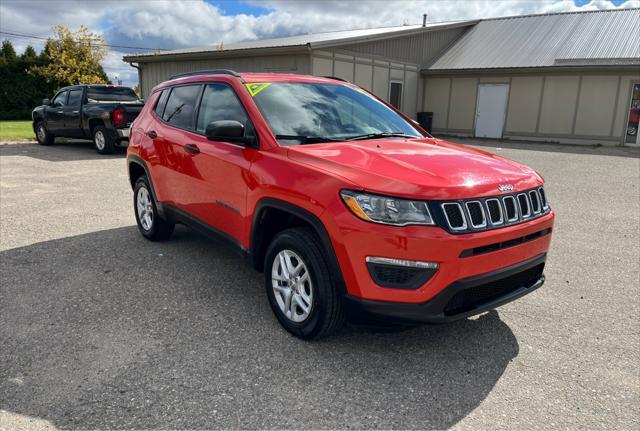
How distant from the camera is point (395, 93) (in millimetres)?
21203

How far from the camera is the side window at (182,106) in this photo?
4582mm

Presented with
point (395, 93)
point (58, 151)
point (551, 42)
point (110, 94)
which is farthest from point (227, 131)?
point (551, 42)

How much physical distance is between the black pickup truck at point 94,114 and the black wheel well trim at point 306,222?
1044cm

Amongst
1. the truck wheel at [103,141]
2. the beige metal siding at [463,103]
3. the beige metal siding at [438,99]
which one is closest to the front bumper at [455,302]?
the truck wheel at [103,141]

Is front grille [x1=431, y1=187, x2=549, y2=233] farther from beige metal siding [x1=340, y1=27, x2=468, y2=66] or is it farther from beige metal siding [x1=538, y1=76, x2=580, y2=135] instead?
beige metal siding [x1=538, y1=76, x2=580, y2=135]

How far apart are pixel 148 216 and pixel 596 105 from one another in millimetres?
19145

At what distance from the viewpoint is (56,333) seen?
3.40m

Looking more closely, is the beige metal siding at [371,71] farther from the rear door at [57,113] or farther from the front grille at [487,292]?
the front grille at [487,292]

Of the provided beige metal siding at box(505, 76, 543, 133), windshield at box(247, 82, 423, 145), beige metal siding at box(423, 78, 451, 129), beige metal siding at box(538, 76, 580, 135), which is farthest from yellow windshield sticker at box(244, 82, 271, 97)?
beige metal siding at box(423, 78, 451, 129)

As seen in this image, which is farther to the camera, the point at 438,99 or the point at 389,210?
the point at 438,99

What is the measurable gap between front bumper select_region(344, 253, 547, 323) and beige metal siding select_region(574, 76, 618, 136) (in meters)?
19.1

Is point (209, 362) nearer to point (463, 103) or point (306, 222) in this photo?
point (306, 222)

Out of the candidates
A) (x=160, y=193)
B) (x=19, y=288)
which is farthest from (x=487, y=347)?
(x=19, y=288)

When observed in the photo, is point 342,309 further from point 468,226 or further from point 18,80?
point 18,80
